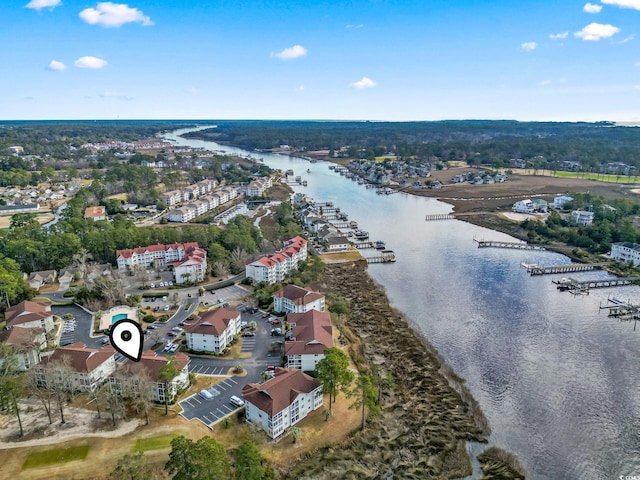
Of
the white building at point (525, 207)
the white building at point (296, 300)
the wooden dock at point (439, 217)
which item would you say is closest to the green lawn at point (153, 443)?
the white building at point (296, 300)

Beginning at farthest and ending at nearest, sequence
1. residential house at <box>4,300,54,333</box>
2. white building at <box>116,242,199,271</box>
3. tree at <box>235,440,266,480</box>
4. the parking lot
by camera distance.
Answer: white building at <box>116,242,199,271</box>
residential house at <box>4,300,54,333</box>
the parking lot
tree at <box>235,440,266,480</box>

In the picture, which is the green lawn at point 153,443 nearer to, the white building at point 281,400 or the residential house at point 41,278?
the white building at point 281,400

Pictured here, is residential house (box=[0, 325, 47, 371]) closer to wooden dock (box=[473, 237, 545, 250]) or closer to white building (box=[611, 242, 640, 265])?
wooden dock (box=[473, 237, 545, 250])

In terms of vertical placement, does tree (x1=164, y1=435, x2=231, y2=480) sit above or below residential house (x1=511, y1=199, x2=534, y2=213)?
below

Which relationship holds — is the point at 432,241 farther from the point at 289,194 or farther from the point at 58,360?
the point at 58,360

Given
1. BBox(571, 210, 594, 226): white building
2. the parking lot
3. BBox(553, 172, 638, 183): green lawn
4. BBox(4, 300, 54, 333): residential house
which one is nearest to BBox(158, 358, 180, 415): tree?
the parking lot

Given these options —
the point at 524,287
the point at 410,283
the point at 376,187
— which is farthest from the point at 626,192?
the point at 410,283
